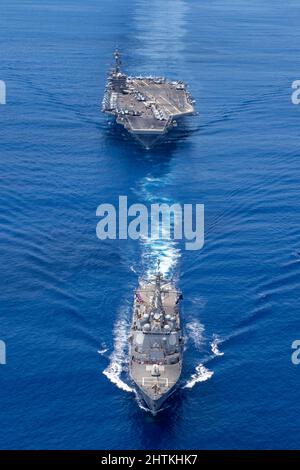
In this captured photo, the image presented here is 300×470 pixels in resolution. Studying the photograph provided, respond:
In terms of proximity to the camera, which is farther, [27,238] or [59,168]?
[59,168]

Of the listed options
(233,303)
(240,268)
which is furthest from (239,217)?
(233,303)

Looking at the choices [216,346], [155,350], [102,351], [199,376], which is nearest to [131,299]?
[102,351]

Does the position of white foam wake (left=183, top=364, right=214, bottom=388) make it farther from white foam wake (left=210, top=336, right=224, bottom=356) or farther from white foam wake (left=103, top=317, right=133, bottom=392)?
white foam wake (left=103, top=317, right=133, bottom=392)

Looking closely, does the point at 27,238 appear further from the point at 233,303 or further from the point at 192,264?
the point at 233,303

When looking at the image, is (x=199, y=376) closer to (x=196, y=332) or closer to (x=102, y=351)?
(x=196, y=332)

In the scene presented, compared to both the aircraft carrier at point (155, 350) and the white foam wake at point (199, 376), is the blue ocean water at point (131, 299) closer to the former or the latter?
the white foam wake at point (199, 376)

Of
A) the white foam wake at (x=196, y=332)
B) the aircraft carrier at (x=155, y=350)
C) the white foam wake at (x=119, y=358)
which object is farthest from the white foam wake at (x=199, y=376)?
the white foam wake at (x=119, y=358)
